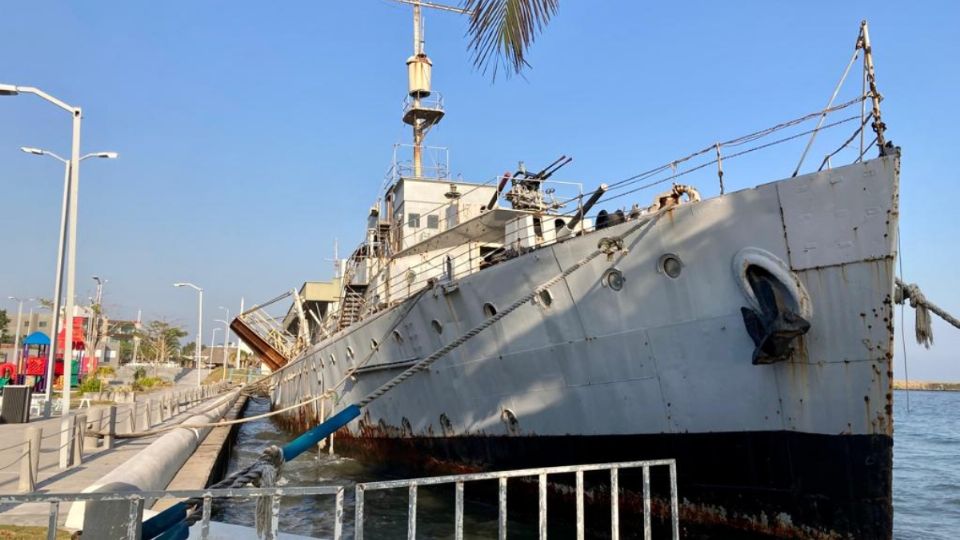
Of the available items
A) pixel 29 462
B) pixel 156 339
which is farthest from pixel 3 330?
pixel 29 462

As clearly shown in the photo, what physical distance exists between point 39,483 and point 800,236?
10426mm

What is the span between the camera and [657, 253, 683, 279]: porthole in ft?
25.8

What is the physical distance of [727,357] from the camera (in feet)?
24.4

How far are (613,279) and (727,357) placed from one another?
1771 mm

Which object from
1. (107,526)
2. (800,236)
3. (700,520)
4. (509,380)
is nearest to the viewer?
(107,526)

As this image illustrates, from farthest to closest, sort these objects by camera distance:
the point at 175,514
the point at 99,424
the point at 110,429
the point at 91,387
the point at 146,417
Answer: the point at 91,387 → the point at 146,417 → the point at 110,429 → the point at 99,424 → the point at 175,514

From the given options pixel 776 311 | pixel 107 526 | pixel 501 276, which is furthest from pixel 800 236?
pixel 107 526

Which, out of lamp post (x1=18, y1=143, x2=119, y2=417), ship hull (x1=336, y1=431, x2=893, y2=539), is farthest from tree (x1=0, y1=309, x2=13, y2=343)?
ship hull (x1=336, y1=431, x2=893, y2=539)

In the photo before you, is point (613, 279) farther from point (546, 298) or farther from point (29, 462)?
point (29, 462)

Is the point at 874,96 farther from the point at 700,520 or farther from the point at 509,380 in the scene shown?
the point at 509,380

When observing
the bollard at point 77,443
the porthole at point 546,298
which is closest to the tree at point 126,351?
the bollard at point 77,443

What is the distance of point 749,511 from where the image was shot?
7.30 meters

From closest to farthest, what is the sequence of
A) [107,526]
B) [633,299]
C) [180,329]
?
[107,526]
[633,299]
[180,329]

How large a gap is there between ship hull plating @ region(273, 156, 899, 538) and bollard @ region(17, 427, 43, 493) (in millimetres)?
6346
